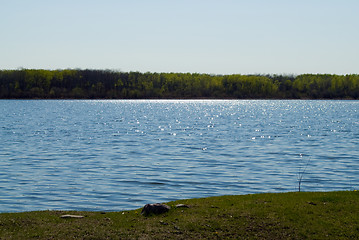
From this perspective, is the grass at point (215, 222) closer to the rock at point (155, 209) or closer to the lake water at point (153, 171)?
the rock at point (155, 209)

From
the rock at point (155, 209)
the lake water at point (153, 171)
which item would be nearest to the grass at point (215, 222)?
the rock at point (155, 209)

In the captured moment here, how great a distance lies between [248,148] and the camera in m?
42.8

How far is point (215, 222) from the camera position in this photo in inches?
543

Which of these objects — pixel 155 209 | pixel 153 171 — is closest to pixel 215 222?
pixel 155 209

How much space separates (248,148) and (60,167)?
62.4 ft

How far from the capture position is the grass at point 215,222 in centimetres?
1295

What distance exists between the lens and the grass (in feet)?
42.5

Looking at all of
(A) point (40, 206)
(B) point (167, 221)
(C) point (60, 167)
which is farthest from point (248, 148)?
(B) point (167, 221)

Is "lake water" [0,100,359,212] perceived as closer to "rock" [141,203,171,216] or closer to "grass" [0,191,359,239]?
"rock" [141,203,171,216]

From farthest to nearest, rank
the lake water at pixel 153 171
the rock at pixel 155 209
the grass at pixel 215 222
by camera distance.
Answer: the lake water at pixel 153 171, the rock at pixel 155 209, the grass at pixel 215 222

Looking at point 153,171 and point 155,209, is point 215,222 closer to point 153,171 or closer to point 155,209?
point 155,209

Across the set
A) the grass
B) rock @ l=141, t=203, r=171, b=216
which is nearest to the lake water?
rock @ l=141, t=203, r=171, b=216

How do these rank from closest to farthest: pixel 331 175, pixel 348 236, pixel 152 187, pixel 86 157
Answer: pixel 348 236
pixel 152 187
pixel 331 175
pixel 86 157

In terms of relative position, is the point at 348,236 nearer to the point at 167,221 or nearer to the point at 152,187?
the point at 167,221
